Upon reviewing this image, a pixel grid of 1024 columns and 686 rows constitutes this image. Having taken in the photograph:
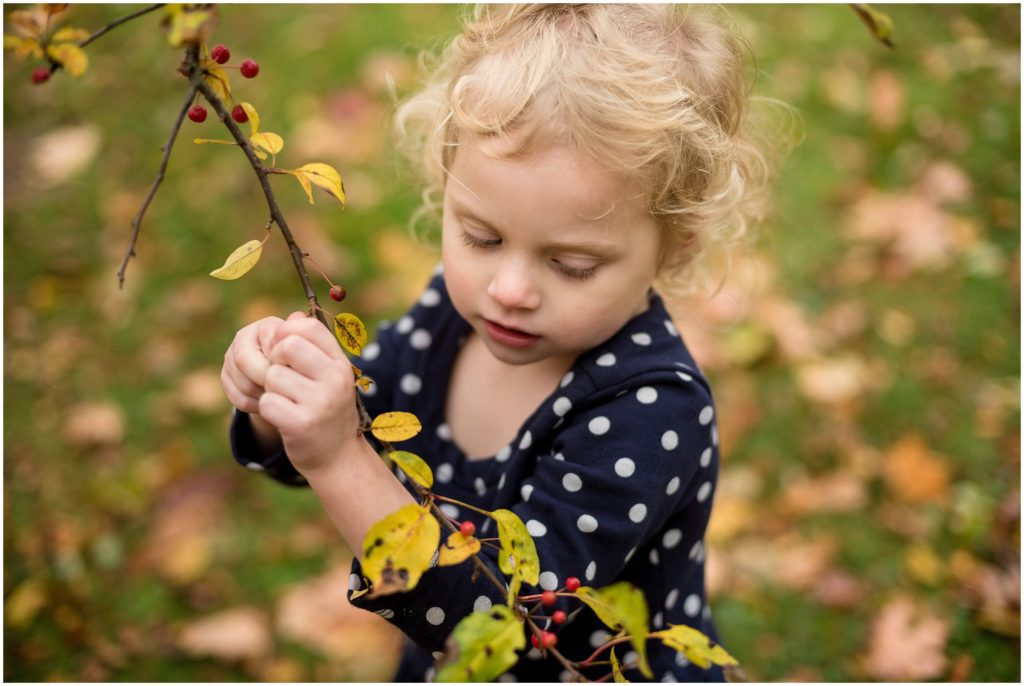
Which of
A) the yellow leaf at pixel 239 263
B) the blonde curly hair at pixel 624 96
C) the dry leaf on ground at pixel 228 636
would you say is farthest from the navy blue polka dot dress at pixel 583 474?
the dry leaf on ground at pixel 228 636

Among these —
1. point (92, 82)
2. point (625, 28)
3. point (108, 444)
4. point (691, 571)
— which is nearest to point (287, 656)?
point (108, 444)

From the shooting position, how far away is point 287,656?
2.12 meters

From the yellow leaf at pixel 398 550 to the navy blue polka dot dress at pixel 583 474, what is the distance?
25cm

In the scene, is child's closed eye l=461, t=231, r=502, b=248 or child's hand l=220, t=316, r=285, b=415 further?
child's closed eye l=461, t=231, r=502, b=248

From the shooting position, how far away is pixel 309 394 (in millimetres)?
966

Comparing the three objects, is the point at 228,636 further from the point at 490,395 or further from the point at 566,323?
the point at 566,323

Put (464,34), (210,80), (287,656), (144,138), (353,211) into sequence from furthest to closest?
(144,138) → (353,211) → (287,656) → (464,34) → (210,80)

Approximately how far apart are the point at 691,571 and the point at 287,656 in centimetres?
111

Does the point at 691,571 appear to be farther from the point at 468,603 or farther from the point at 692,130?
the point at 692,130

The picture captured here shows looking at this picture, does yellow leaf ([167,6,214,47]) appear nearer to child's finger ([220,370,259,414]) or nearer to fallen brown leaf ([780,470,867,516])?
child's finger ([220,370,259,414])

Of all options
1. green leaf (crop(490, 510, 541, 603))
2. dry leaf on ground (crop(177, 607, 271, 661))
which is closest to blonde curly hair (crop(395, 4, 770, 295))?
green leaf (crop(490, 510, 541, 603))

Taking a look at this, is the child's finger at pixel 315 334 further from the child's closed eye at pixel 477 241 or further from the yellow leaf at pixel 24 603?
the yellow leaf at pixel 24 603

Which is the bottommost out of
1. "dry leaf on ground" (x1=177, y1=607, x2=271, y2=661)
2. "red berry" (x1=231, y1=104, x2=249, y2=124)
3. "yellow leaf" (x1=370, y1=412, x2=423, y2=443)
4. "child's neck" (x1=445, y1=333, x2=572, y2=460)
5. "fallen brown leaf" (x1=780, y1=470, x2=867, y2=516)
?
Answer: "dry leaf on ground" (x1=177, y1=607, x2=271, y2=661)

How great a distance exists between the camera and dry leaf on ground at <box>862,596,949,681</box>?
6.74 feet
